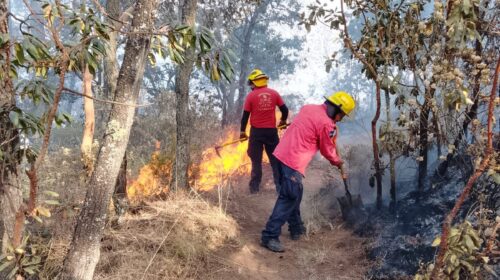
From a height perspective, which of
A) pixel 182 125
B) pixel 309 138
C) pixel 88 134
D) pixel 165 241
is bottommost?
pixel 165 241

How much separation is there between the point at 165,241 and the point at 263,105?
138 inches

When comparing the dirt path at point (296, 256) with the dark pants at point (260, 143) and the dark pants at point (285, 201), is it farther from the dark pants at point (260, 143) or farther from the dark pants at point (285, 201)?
the dark pants at point (260, 143)

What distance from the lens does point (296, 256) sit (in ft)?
17.7

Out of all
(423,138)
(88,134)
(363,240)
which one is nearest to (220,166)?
(88,134)

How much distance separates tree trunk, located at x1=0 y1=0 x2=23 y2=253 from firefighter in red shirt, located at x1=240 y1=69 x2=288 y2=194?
181 inches

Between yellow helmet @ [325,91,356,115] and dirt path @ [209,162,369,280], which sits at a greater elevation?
yellow helmet @ [325,91,356,115]

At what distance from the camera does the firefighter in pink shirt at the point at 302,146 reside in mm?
5242

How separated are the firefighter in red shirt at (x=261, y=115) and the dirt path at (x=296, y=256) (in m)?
1.35

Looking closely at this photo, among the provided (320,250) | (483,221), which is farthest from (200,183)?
(483,221)

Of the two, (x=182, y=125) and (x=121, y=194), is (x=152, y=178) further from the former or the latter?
(x=121, y=194)

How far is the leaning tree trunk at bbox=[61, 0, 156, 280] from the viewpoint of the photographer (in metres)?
3.48

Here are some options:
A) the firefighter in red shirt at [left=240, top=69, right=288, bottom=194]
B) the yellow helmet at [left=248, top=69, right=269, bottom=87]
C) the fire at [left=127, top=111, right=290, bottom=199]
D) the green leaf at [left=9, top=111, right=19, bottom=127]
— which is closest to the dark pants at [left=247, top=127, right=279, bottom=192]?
the firefighter in red shirt at [left=240, top=69, right=288, bottom=194]

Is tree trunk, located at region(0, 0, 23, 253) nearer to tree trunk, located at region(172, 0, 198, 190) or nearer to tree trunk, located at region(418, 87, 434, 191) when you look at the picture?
tree trunk, located at region(172, 0, 198, 190)

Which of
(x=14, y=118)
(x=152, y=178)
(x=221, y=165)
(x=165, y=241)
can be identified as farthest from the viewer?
(x=221, y=165)
